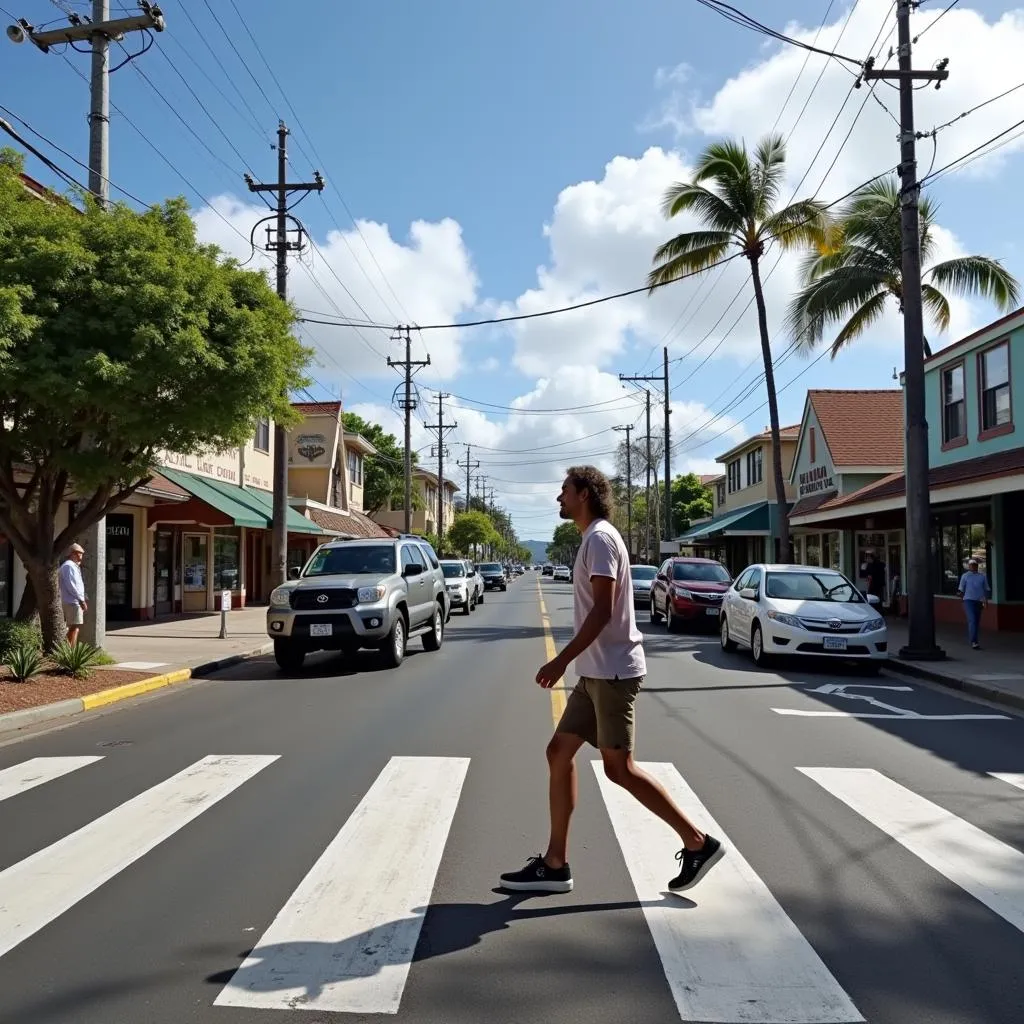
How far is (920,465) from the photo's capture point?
15125mm

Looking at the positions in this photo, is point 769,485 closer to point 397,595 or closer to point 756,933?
point 397,595

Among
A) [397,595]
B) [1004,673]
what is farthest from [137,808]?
[1004,673]

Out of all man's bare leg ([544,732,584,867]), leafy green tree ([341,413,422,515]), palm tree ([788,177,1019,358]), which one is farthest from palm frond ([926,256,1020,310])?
leafy green tree ([341,413,422,515])

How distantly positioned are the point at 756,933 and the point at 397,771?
361 cm

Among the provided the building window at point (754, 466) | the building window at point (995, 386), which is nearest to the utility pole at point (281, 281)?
the building window at point (995, 386)

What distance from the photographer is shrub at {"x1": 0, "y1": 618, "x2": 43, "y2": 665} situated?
11133 mm

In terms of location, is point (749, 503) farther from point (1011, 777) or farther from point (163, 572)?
point (1011, 777)

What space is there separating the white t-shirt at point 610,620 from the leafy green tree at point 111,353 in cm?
748

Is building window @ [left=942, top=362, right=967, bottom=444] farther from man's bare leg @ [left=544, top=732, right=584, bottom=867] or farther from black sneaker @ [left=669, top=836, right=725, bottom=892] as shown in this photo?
man's bare leg @ [left=544, top=732, right=584, bottom=867]

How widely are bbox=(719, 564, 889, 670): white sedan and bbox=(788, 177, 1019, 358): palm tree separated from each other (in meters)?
11.1

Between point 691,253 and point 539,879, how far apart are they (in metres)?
23.6

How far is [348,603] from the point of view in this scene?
1370 centimetres

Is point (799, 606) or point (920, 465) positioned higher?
point (920, 465)

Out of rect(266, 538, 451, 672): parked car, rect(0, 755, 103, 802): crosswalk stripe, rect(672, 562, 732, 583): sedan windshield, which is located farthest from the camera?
rect(672, 562, 732, 583): sedan windshield
